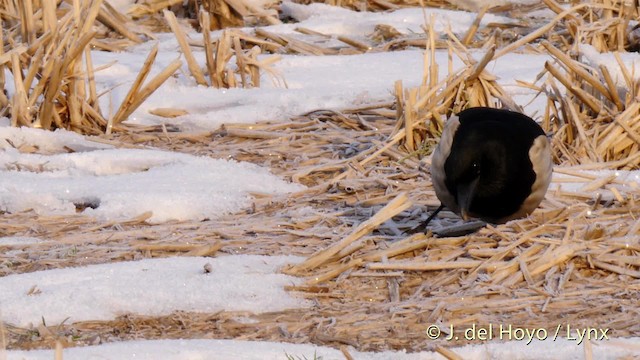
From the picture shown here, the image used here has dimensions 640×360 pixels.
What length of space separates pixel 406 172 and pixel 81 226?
1.41m

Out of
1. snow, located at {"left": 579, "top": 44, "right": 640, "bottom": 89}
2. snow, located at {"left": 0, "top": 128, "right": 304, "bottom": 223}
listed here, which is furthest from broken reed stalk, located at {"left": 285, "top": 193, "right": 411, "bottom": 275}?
snow, located at {"left": 579, "top": 44, "right": 640, "bottom": 89}

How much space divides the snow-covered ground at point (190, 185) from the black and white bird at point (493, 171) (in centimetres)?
64

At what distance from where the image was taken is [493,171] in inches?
159

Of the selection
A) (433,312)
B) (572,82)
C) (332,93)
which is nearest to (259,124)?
(332,93)

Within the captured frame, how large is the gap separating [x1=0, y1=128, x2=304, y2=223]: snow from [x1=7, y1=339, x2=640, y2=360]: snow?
1.47 m

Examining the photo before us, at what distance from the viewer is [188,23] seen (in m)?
8.12

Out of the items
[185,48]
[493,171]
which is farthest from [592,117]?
[185,48]

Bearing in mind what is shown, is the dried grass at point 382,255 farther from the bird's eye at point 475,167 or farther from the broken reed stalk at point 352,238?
the bird's eye at point 475,167

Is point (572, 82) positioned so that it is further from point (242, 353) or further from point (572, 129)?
point (242, 353)

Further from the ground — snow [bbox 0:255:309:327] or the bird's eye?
the bird's eye

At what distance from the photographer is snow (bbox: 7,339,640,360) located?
3.02 metres

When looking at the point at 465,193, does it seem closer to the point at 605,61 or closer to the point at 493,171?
the point at 493,171

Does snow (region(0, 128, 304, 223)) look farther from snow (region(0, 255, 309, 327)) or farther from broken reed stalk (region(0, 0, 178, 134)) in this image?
snow (region(0, 255, 309, 327))

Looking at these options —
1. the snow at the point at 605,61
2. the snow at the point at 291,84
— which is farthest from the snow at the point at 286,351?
the snow at the point at 291,84
